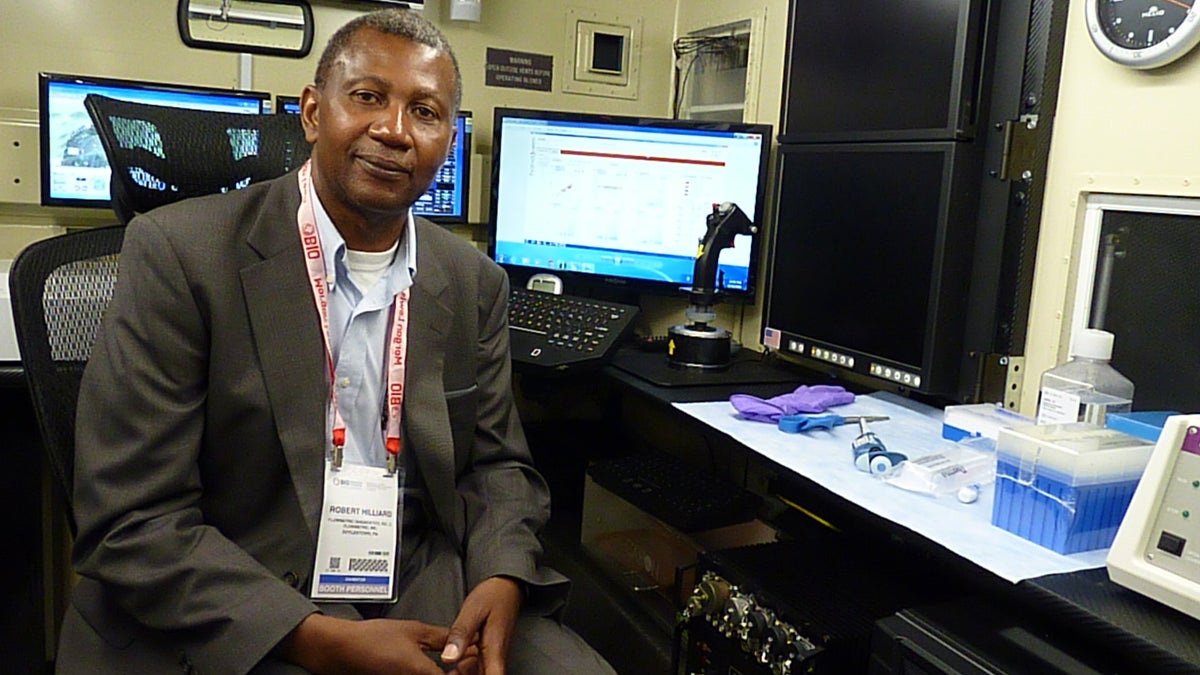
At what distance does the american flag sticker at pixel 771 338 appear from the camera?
197 centimetres

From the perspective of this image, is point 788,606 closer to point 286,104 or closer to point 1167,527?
point 1167,527

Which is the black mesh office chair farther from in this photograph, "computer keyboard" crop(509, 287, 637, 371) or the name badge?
"computer keyboard" crop(509, 287, 637, 371)

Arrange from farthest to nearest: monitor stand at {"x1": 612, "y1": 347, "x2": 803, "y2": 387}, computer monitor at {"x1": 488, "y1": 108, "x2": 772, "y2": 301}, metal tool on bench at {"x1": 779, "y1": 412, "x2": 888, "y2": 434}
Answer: computer monitor at {"x1": 488, "y1": 108, "x2": 772, "y2": 301} → monitor stand at {"x1": 612, "y1": 347, "x2": 803, "y2": 387} → metal tool on bench at {"x1": 779, "y1": 412, "x2": 888, "y2": 434}

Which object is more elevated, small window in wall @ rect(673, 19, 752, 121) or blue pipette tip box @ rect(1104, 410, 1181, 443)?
small window in wall @ rect(673, 19, 752, 121)

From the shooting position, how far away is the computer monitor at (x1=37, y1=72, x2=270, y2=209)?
192 centimetres

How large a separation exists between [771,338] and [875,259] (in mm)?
351

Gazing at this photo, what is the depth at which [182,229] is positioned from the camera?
3.67 ft

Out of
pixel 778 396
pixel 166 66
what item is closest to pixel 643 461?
pixel 778 396

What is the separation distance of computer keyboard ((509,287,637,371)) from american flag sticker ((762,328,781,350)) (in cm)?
29

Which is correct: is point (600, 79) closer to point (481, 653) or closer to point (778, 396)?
point (778, 396)

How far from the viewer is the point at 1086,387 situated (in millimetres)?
1302

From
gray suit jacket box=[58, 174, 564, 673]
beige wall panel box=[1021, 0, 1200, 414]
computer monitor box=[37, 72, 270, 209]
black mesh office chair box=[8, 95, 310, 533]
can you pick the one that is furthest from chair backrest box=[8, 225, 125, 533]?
beige wall panel box=[1021, 0, 1200, 414]

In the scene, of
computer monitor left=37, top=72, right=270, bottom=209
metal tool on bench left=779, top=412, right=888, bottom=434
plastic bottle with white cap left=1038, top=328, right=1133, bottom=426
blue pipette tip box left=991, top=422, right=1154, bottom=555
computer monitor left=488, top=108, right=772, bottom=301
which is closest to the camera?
blue pipette tip box left=991, top=422, right=1154, bottom=555

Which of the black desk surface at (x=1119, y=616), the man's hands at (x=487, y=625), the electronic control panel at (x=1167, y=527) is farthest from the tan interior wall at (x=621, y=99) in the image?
the man's hands at (x=487, y=625)
